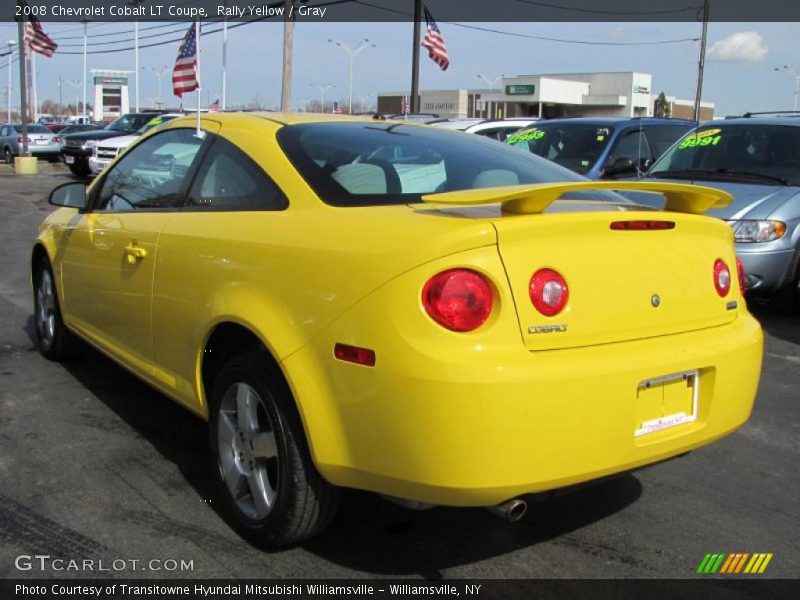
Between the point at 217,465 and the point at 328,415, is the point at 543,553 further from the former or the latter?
the point at 217,465

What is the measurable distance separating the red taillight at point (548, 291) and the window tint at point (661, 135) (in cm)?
820

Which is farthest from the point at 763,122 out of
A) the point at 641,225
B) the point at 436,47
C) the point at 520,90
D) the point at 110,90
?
the point at 110,90

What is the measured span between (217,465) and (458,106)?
77315 millimetres

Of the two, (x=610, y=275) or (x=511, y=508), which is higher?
(x=610, y=275)

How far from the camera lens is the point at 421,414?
2240mm

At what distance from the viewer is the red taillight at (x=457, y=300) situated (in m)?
2.28

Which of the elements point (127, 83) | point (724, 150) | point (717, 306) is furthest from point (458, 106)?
point (717, 306)

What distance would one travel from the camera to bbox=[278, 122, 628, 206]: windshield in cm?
296

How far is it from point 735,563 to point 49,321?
4343 millimetres

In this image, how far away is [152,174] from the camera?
401 cm

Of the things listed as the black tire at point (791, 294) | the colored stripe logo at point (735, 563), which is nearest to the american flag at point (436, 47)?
the black tire at point (791, 294)

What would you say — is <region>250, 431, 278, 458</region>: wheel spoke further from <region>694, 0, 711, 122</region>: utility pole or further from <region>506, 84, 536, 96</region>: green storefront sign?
<region>506, 84, 536, 96</region>: green storefront sign

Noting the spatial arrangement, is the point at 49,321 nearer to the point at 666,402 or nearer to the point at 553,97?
the point at 666,402

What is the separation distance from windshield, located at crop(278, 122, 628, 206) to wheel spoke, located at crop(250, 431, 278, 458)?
868 millimetres
